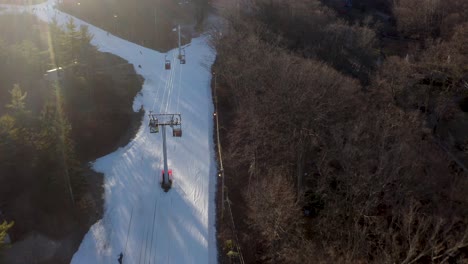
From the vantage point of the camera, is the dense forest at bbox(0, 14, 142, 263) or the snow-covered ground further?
the dense forest at bbox(0, 14, 142, 263)

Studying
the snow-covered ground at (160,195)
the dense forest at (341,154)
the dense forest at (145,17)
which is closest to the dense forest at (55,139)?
the snow-covered ground at (160,195)

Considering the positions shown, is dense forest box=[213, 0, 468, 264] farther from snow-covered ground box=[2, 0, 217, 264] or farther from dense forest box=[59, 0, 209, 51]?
dense forest box=[59, 0, 209, 51]

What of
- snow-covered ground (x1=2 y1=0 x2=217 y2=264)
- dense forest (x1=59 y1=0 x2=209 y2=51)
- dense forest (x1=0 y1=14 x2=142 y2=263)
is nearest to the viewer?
snow-covered ground (x1=2 y1=0 x2=217 y2=264)

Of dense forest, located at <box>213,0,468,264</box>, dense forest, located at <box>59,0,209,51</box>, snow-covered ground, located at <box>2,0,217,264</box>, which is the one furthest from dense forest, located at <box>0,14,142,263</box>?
dense forest, located at <box>59,0,209,51</box>

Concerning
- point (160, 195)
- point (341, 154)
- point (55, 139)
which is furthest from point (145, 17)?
point (341, 154)

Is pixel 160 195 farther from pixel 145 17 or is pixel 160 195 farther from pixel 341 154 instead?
pixel 145 17

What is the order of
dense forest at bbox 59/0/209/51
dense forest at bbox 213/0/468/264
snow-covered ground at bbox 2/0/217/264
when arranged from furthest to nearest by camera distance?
dense forest at bbox 59/0/209/51
snow-covered ground at bbox 2/0/217/264
dense forest at bbox 213/0/468/264

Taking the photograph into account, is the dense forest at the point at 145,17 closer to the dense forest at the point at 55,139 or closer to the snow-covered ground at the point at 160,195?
the dense forest at the point at 55,139

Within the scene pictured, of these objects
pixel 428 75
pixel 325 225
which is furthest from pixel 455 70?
pixel 325 225

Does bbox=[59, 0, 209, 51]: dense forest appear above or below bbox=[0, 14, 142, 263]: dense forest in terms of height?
above
